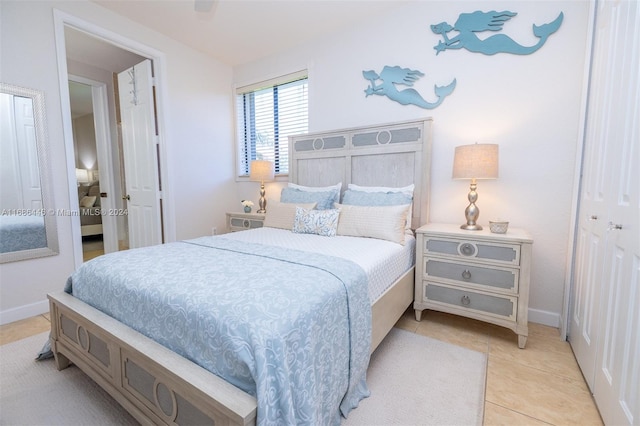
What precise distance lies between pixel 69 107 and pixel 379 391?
3.31 m

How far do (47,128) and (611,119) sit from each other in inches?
155

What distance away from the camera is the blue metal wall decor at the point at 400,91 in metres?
2.49

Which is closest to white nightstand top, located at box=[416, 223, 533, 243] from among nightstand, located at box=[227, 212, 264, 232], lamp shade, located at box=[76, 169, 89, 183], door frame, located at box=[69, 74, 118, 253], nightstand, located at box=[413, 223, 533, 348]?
nightstand, located at box=[413, 223, 533, 348]

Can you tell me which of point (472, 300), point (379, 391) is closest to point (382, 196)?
point (472, 300)

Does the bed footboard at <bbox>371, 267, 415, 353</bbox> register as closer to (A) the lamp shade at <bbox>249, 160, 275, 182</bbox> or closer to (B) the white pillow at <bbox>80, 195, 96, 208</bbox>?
(A) the lamp shade at <bbox>249, 160, 275, 182</bbox>

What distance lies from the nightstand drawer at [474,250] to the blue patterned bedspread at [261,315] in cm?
93

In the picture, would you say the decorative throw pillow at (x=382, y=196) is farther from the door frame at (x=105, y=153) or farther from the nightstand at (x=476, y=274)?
the door frame at (x=105, y=153)

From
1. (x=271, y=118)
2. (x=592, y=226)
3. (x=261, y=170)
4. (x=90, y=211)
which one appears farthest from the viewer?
(x=90, y=211)

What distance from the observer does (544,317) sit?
223cm

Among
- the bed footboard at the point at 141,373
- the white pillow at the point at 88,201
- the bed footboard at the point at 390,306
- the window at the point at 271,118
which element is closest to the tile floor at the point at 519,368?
the bed footboard at the point at 390,306

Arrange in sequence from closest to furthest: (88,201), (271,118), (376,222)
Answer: (376,222) < (271,118) < (88,201)

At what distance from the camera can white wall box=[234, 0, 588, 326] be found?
2064 millimetres

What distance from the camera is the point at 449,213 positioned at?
2.53 metres

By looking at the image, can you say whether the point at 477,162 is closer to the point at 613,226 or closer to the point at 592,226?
the point at 592,226
